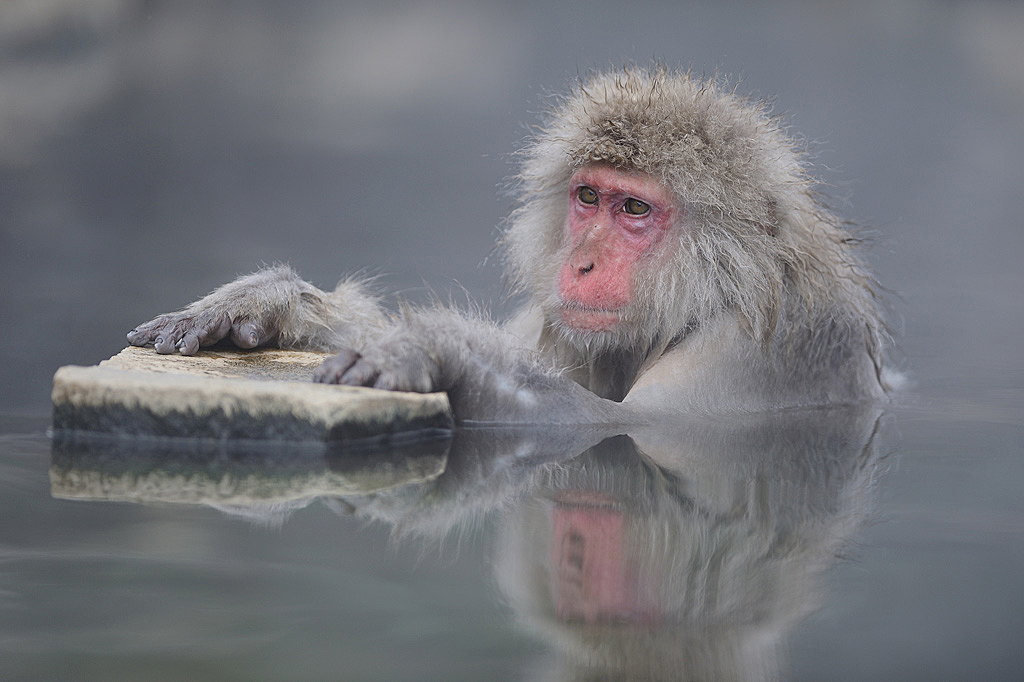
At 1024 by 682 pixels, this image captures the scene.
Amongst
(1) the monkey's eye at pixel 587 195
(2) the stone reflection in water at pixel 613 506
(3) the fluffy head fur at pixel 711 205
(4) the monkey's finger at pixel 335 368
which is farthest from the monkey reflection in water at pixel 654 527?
(1) the monkey's eye at pixel 587 195

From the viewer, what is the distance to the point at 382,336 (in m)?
3.06

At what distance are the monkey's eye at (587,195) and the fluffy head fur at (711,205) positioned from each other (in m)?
0.09

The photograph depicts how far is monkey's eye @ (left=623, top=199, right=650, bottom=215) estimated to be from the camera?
142 inches

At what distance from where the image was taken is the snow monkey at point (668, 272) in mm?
3502

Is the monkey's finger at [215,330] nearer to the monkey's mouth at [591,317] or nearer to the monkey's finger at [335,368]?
the monkey's finger at [335,368]

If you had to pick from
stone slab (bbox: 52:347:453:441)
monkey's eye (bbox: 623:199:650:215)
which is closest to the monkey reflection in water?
stone slab (bbox: 52:347:453:441)

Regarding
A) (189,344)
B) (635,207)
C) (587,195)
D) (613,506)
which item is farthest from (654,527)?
(189,344)

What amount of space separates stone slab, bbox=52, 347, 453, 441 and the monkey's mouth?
2.82 feet

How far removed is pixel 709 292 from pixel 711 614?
201cm

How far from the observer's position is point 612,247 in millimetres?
3576

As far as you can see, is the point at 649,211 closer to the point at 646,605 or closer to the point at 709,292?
the point at 709,292

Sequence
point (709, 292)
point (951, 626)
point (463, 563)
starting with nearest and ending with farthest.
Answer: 1. point (951, 626)
2. point (463, 563)
3. point (709, 292)

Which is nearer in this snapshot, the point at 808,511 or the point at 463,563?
the point at 463,563

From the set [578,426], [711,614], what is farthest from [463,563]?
[578,426]
